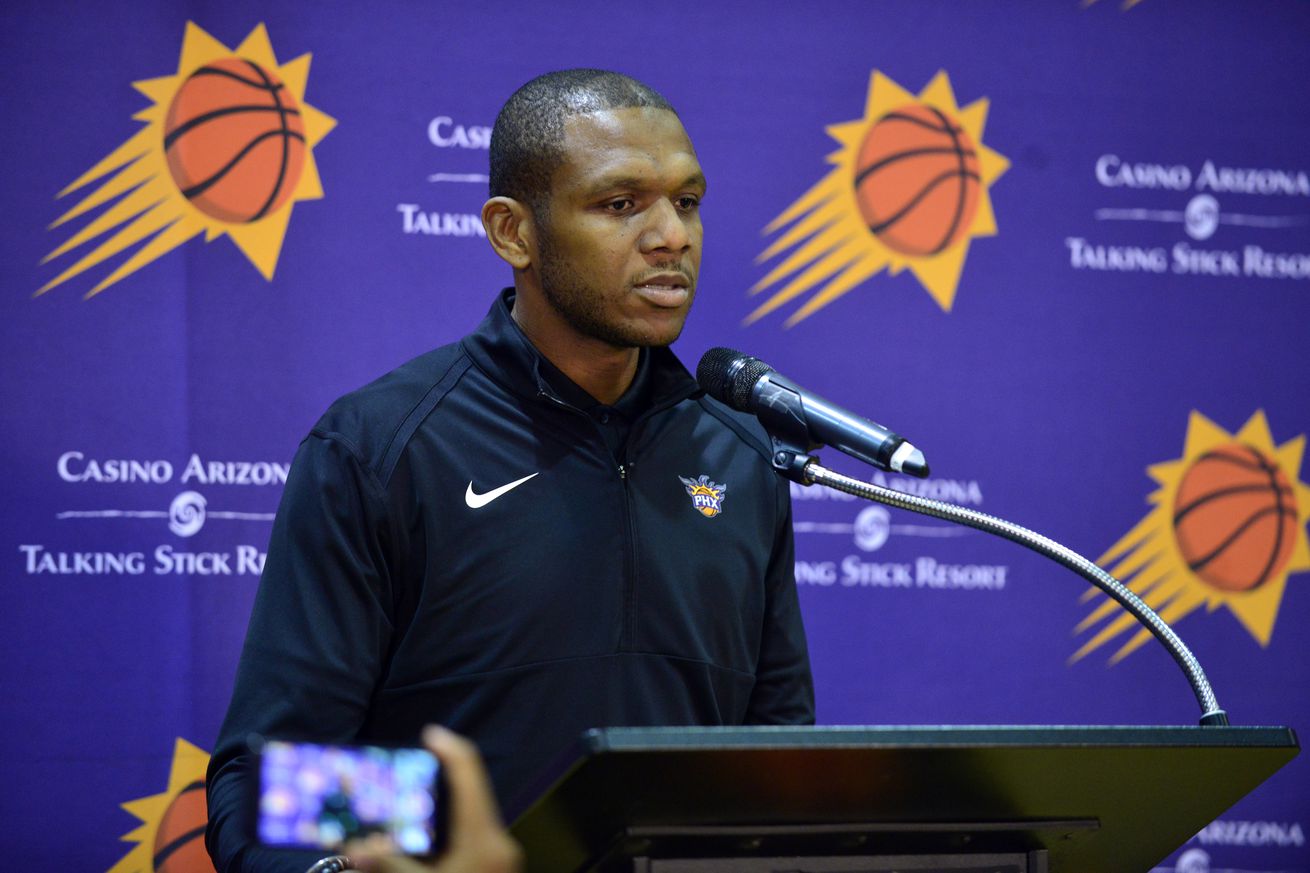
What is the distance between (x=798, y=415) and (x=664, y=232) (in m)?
0.36

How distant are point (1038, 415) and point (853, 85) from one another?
782 mm

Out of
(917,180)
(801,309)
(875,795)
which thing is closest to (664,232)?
(875,795)

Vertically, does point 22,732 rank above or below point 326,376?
below

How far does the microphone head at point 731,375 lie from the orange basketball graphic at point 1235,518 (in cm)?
174

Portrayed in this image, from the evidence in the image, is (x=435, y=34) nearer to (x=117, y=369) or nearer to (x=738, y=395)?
(x=117, y=369)

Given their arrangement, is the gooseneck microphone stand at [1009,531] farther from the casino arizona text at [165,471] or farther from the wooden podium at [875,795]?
the casino arizona text at [165,471]

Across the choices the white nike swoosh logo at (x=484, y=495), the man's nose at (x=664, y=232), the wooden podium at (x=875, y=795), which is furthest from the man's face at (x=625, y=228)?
the wooden podium at (x=875, y=795)

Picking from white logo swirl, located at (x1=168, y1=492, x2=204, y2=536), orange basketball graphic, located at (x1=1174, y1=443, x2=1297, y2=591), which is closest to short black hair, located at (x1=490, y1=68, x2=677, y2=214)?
white logo swirl, located at (x1=168, y1=492, x2=204, y2=536)

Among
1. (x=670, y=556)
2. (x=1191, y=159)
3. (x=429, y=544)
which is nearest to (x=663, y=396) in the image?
(x=670, y=556)

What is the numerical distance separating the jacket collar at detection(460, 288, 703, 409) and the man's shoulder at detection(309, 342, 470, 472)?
0.10 ft

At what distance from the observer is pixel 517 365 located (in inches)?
70.4

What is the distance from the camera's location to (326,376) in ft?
Answer: 8.63

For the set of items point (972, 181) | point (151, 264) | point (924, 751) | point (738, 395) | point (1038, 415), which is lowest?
point (924, 751)

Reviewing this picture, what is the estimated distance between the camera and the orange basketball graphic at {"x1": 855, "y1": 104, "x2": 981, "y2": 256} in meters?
2.90
